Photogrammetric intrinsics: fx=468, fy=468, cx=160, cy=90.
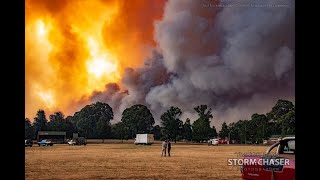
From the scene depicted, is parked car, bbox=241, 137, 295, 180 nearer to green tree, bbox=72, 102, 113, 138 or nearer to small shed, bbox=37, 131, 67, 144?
green tree, bbox=72, 102, 113, 138

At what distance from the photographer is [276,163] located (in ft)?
34.8

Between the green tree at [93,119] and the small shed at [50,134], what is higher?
the green tree at [93,119]

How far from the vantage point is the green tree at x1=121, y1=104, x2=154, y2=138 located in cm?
3052

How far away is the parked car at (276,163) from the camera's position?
10211 millimetres

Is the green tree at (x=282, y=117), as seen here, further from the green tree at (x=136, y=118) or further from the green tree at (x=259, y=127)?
the green tree at (x=136, y=118)

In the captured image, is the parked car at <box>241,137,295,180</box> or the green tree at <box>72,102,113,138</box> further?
the green tree at <box>72,102,113,138</box>

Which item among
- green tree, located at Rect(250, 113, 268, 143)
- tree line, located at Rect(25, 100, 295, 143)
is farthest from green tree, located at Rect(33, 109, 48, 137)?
green tree, located at Rect(250, 113, 268, 143)

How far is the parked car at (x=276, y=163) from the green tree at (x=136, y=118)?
59.0ft

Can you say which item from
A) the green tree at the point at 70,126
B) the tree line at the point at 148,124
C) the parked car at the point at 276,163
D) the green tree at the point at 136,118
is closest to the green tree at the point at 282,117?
the tree line at the point at 148,124

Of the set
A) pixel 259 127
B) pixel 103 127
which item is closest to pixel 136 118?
pixel 103 127
